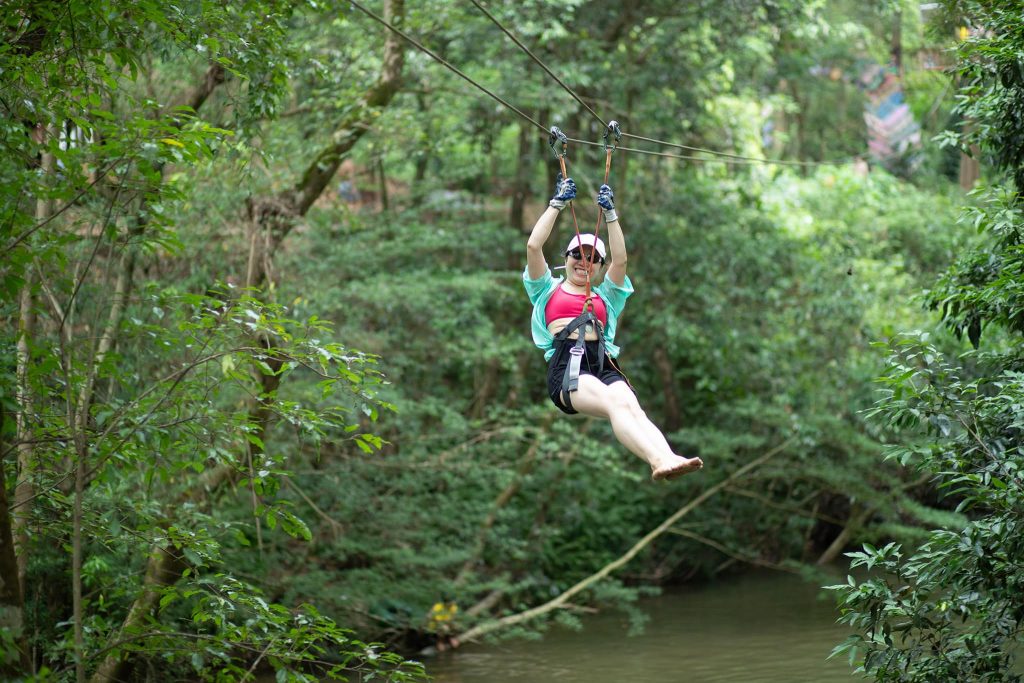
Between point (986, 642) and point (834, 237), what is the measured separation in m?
8.58

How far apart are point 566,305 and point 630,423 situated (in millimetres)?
868

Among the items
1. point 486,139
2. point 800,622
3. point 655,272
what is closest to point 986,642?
point 800,622

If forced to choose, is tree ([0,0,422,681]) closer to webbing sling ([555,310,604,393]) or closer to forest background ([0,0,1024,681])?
forest background ([0,0,1024,681])

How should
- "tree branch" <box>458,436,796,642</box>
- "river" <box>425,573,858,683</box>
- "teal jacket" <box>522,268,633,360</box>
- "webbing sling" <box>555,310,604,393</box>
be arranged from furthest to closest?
"tree branch" <box>458,436,796,642</box> < "river" <box>425,573,858,683</box> < "teal jacket" <box>522,268,633,360</box> < "webbing sling" <box>555,310,604,393</box>

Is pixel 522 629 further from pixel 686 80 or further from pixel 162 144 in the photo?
pixel 162 144

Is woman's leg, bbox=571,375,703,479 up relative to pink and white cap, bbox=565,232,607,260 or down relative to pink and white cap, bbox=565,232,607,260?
down

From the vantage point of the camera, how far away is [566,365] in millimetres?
5414

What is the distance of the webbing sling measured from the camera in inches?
208

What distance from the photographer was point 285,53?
22.2 ft

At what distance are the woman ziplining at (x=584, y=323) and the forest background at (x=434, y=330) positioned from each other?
27.0 inches

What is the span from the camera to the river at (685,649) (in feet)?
33.4

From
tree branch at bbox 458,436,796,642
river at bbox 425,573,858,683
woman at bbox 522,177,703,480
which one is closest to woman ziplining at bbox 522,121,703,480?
woman at bbox 522,177,703,480

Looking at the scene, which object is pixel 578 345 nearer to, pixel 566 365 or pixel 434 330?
pixel 566 365

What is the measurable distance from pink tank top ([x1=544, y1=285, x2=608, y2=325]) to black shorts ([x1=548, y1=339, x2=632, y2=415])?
0.18 meters
